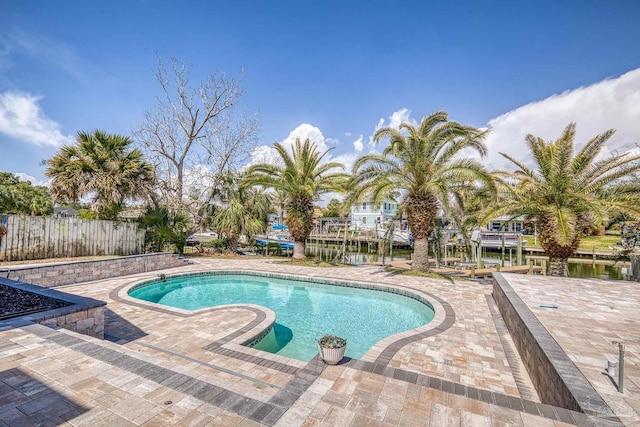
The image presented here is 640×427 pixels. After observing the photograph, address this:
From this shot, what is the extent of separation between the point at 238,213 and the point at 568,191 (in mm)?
15651

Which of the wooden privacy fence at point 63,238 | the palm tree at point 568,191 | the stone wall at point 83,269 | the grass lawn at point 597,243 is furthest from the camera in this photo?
the grass lawn at point 597,243

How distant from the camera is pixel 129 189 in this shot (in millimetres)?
14156

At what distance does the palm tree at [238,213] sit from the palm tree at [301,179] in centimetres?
295

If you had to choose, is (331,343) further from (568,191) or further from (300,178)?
(300,178)

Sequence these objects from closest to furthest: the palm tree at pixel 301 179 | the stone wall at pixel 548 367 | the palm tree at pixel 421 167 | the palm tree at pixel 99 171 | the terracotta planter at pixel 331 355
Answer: the stone wall at pixel 548 367 → the terracotta planter at pixel 331 355 → the palm tree at pixel 421 167 → the palm tree at pixel 99 171 → the palm tree at pixel 301 179

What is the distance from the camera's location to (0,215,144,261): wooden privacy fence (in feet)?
36.5

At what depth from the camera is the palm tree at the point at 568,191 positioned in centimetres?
942

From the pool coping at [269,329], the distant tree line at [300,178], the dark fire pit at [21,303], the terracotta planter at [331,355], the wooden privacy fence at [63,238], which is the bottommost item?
the pool coping at [269,329]

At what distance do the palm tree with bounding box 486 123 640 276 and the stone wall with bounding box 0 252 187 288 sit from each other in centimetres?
1421

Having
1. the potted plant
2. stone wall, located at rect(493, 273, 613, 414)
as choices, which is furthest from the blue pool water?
stone wall, located at rect(493, 273, 613, 414)

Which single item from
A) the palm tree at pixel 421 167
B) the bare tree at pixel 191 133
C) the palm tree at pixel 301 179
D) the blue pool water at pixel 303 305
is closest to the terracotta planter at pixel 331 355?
→ the blue pool water at pixel 303 305

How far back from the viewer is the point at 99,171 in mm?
13422

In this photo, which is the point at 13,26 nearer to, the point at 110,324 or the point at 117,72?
the point at 117,72

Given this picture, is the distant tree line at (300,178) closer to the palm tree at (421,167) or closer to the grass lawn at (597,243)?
the palm tree at (421,167)
